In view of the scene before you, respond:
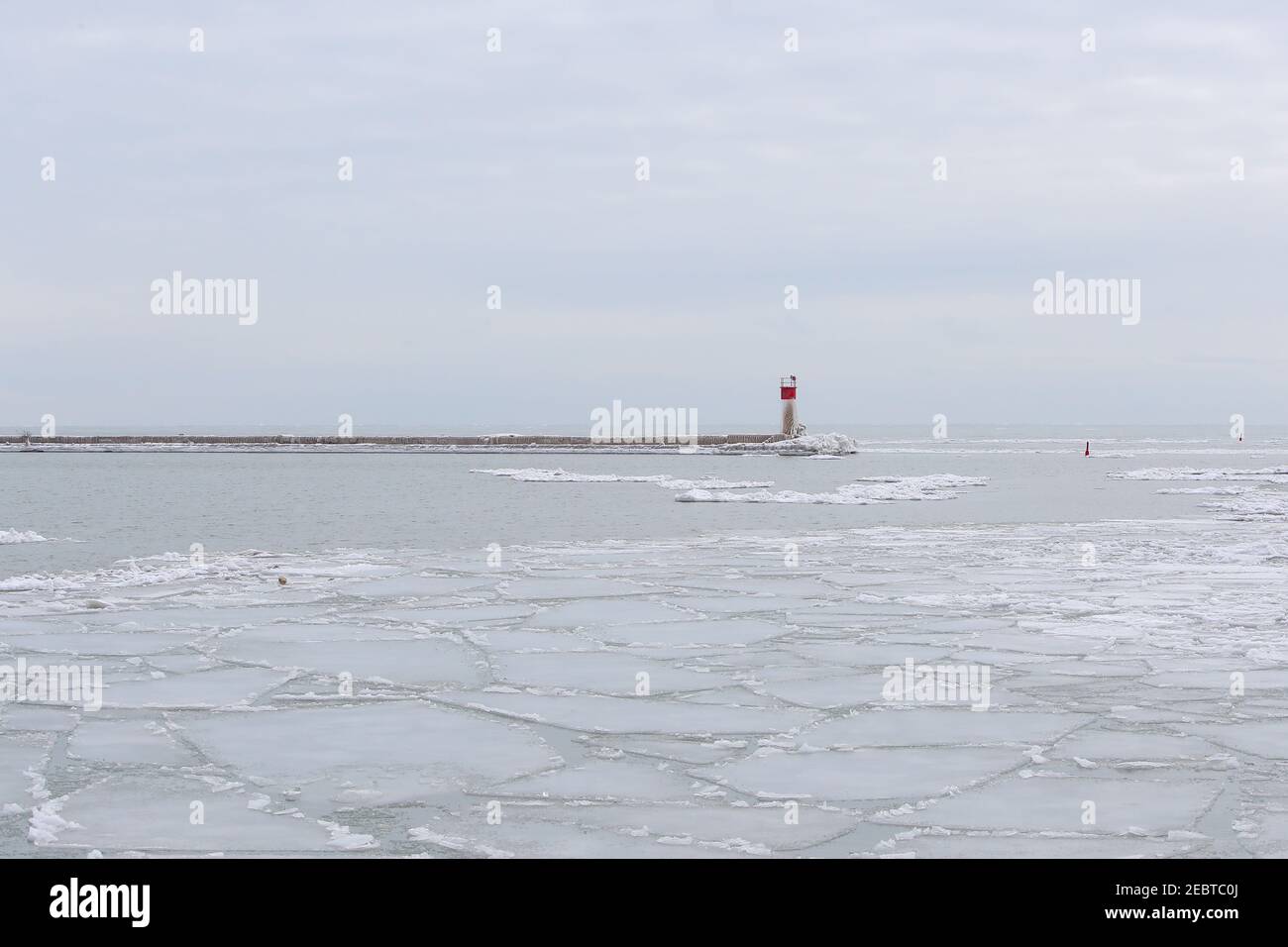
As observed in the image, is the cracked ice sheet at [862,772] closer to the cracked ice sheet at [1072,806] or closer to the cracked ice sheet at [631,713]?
the cracked ice sheet at [1072,806]

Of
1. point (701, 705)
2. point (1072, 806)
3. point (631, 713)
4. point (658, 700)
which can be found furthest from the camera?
point (658, 700)

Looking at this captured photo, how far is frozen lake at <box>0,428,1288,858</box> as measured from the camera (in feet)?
15.1

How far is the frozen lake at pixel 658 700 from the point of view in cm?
460

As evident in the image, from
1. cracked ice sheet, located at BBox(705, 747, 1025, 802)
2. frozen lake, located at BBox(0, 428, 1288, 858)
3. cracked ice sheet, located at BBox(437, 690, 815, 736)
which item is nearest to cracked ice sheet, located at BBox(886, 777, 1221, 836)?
frozen lake, located at BBox(0, 428, 1288, 858)

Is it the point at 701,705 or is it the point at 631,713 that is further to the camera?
the point at 701,705

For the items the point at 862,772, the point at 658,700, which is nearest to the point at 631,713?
the point at 658,700

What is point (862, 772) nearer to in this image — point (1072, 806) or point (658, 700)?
point (1072, 806)

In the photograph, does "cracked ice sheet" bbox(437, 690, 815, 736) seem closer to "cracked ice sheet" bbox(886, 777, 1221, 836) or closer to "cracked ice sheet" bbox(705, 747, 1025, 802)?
"cracked ice sheet" bbox(705, 747, 1025, 802)

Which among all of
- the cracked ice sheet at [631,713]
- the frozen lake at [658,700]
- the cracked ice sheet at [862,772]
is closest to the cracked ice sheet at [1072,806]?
the frozen lake at [658,700]

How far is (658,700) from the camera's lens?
22.7 ft
